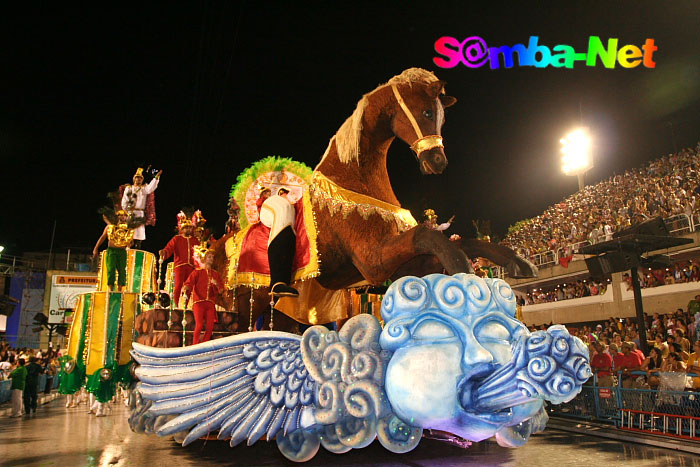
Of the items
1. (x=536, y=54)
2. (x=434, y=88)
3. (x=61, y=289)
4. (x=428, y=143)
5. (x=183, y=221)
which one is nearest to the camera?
(x=428, y=143)

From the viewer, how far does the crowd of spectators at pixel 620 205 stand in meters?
13.7

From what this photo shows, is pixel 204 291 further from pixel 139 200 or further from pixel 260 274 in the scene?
pixel 139 200

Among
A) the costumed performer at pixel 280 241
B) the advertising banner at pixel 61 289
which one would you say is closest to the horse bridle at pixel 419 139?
the costumed performer at pixel 280 241

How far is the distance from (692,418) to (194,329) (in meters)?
4.79

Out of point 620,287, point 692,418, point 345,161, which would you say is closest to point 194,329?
point 345,161

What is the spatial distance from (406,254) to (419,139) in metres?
0.87

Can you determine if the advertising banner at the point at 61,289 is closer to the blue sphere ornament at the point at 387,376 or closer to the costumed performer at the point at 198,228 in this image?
the costumed performer at the point at 198,228

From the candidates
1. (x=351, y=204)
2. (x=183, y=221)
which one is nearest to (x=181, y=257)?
(x=183, y=221)

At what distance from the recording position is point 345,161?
13.6 feet

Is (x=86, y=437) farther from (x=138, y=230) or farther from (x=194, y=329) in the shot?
(x=138, y=230)

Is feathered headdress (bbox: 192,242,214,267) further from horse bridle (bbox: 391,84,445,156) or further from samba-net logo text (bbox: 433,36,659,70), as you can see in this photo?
samba-net logo text (bbox: 433,36,659,70)

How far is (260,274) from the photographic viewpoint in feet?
14.1

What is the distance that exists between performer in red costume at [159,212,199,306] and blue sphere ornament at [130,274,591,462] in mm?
2327

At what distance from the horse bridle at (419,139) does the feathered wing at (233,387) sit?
6.46ft
